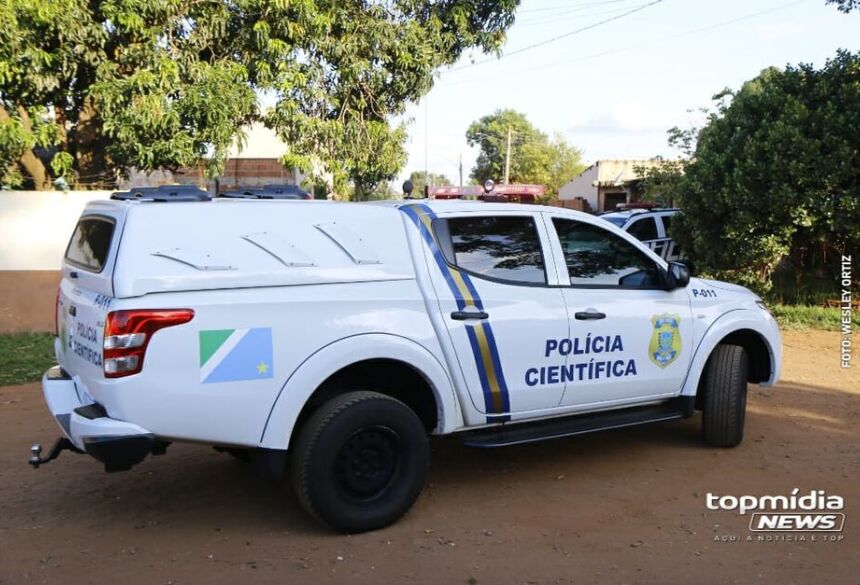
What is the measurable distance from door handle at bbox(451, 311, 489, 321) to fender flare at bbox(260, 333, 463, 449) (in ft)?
0.90

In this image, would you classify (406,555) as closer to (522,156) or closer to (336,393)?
(336,393)

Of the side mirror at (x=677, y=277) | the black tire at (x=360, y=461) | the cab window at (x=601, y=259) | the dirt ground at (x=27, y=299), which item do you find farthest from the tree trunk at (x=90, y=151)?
the side mirror at (x=677, y=277)

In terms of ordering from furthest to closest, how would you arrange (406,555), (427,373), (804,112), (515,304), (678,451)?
(804,112), (678,451), (515,304), (427,373), (406,555)

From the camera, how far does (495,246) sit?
193 inches

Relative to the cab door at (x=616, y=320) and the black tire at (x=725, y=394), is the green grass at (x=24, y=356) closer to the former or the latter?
the cab door at (x=616, y=320)

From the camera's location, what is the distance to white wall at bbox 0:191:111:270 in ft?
34.3

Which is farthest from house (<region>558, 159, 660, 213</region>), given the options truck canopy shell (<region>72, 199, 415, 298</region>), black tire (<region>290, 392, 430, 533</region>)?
black tire (<region>290, 392, 430, 533</region>)

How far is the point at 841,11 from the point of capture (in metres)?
11.0

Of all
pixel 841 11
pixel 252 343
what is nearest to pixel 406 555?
pixel 252 343

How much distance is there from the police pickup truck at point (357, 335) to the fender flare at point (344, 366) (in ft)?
0.04

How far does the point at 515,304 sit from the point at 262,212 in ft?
5.23

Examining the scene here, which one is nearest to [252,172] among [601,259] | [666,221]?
[666,221]

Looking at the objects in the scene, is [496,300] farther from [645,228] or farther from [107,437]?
[645,228]

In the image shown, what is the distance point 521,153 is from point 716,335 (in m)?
57.5
